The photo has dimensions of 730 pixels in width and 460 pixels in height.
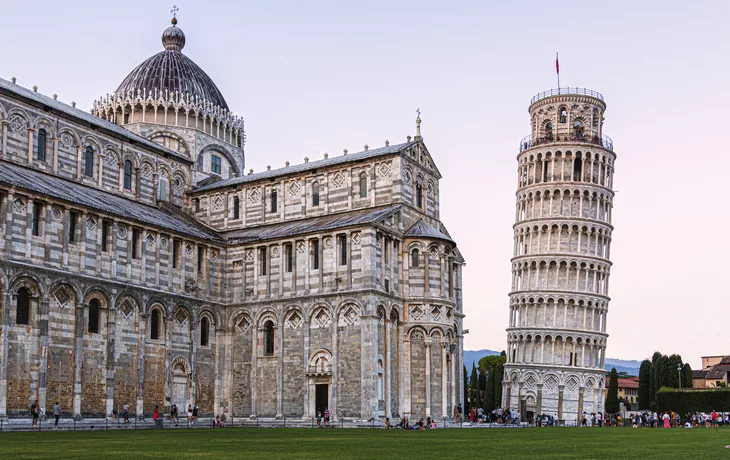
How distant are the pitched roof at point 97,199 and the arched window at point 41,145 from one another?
3.63 ft

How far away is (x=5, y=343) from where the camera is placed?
134 ft

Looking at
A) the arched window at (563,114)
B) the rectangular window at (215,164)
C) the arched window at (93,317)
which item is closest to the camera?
the arched window at (93,317)

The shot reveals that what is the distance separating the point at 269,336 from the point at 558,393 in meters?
39.7

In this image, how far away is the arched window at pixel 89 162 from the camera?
2095 inches

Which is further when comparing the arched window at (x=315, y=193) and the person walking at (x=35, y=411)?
the arched window at (x=315, y=193)

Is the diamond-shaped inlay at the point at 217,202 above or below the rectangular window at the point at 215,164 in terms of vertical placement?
below

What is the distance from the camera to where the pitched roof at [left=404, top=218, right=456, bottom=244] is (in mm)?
53312

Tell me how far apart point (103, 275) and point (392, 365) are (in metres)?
17.0

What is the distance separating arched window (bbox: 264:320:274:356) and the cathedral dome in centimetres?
2049

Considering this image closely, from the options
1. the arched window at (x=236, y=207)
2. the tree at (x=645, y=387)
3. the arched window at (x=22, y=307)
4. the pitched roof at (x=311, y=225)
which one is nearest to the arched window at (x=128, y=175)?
the arched window at (x=236, y=207)

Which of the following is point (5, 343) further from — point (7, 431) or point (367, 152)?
point (367, 152)

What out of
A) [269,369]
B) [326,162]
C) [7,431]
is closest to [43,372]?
[7,431]

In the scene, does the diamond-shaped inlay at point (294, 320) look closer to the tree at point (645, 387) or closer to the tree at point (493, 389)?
the tree at point (493, 389)

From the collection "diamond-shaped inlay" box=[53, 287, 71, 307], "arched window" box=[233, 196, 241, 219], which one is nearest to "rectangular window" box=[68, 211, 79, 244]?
"diamond-shaped inlay" box=[53, 287, 71, 307]
